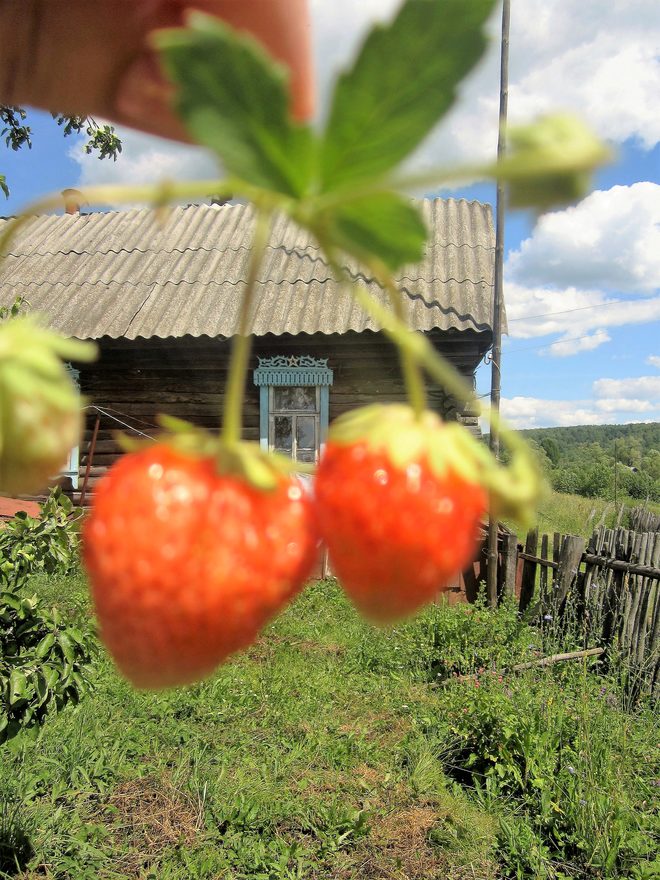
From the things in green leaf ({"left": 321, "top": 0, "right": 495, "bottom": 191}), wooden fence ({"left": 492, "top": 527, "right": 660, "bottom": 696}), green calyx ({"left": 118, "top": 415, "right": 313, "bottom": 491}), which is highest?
green leaf ({"left": 321, "top": 0, "right": 495, "bottom": 191})

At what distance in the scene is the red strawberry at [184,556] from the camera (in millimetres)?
368

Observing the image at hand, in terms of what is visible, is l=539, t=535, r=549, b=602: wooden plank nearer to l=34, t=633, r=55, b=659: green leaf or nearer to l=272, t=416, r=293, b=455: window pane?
l=272, t=416, r=293, b=455: window pane

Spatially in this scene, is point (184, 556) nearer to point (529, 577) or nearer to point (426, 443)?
point (426, 443)

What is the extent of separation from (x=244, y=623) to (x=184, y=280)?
5.38 meters

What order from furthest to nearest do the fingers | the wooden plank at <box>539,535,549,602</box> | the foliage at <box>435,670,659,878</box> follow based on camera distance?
the wooden plank at <box>539,535,549,602</box> < the foliage at <box>435,670,659,878</box> < the fingers

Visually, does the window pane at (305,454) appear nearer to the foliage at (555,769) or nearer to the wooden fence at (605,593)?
the wooden fence at (605,593)

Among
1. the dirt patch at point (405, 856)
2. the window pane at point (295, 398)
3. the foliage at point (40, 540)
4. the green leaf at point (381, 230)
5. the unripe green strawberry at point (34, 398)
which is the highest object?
the window pane at point (295, 398)

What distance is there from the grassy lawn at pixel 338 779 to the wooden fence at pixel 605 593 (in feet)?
1.07

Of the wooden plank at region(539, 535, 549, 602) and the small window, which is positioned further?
the small window

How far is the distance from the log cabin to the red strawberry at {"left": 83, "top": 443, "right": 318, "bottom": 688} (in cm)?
346

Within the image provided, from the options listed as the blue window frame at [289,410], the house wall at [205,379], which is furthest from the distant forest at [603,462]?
the blue window frame at [289,410]

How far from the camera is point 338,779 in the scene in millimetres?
3680

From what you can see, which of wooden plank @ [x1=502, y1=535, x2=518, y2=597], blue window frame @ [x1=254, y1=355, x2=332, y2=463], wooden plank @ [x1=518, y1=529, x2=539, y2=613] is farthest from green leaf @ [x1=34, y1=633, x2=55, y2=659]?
blue window frame @ [x1=254, y1=355, x2=332, y2=463]

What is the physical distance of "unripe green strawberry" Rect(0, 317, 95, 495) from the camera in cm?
38
